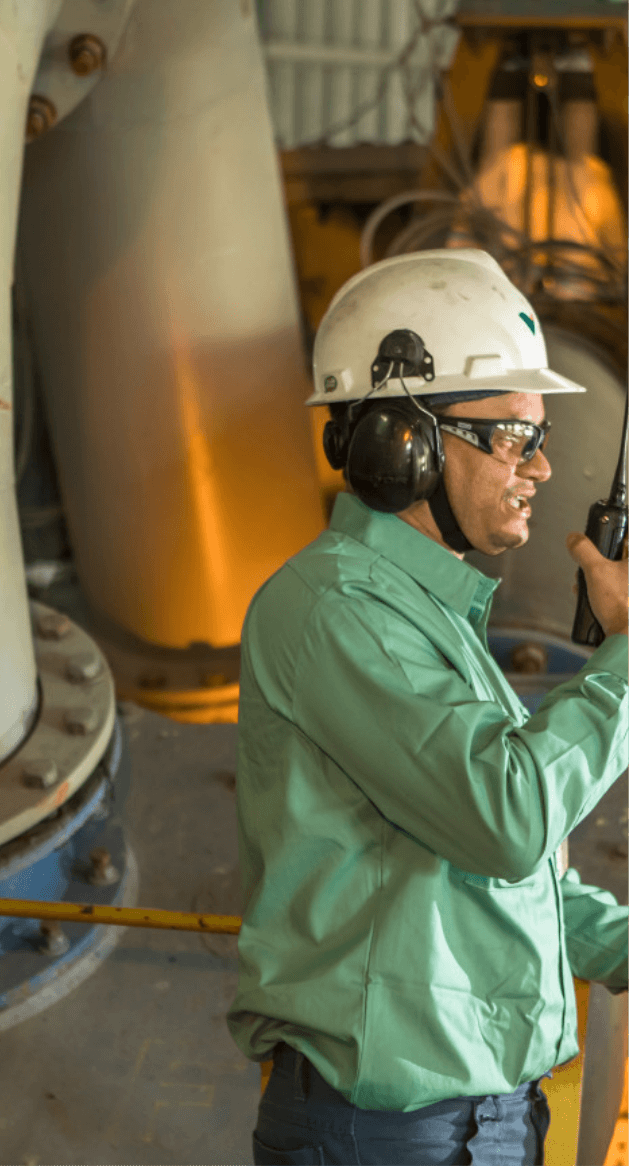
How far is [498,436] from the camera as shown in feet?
4.74

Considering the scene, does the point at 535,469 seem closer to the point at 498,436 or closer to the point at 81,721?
the point at 498,436

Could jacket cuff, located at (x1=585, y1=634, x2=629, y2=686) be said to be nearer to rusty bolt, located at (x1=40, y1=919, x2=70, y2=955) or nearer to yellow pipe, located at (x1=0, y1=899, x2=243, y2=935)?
yellow pipe, located at (x1=0, y1=899, x2=243, y2=935)

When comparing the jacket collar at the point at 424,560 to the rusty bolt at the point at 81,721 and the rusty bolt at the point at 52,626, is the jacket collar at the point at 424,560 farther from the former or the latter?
the rusty bolt at the point at 52,626

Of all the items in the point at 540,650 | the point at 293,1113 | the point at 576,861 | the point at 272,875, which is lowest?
the point at 576,861

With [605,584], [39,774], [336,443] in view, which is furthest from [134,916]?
[605,584]

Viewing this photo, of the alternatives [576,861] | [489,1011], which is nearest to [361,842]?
[489,1011]

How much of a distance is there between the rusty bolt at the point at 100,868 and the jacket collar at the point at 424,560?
118 cm

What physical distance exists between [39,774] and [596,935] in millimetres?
1008

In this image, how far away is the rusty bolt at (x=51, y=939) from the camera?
2195 mm

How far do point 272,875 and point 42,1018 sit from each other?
1052 millimetres

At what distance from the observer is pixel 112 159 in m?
2.59

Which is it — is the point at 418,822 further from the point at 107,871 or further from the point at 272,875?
the point at 107,871

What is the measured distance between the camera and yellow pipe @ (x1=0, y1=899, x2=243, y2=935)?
1695 mm

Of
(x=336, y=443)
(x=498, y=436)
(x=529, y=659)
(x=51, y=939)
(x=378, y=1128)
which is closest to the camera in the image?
(x=378, y=1128)
